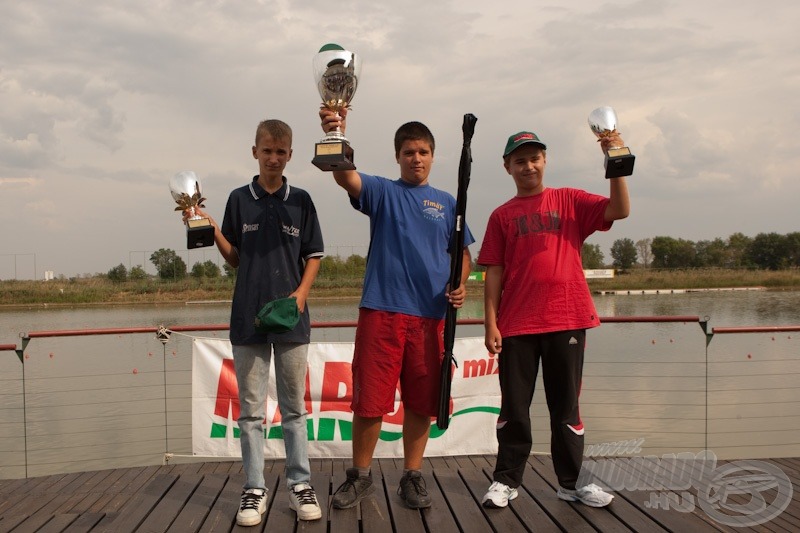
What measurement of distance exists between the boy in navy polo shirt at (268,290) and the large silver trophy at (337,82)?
29 centimetres

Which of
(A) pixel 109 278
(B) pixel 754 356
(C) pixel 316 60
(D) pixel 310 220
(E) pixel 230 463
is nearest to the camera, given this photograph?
(C) pixel 316 60

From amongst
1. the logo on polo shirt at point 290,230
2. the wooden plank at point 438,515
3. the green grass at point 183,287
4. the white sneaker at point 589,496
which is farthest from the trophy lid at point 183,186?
the green grass at point 183,287

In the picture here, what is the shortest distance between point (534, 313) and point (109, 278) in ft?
131

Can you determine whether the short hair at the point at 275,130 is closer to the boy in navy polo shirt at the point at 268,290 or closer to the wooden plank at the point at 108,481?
the boy in navy polo shirt at the point at 268,290

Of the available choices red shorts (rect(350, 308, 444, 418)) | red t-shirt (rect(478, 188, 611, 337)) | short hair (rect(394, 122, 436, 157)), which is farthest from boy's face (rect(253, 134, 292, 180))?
red t-shirt (rect(478, 188, 611, 337))

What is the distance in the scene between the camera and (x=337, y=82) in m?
2.80

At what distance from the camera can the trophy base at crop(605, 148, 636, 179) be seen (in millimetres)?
2781

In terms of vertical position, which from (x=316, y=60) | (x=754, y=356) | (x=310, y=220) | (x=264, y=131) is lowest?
(x=754, y=356)

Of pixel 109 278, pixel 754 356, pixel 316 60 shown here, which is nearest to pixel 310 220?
pixel 316 60

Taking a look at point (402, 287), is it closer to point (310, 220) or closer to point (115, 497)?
point (310, 220)

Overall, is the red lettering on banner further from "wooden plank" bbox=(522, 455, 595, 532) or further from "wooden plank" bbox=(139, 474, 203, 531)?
"wooden plank" bbox=(522, 455, 595, 532)

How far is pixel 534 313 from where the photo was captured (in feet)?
9.67

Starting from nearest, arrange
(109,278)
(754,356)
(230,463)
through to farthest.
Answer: (230,463) < (754,356) < (109,278)

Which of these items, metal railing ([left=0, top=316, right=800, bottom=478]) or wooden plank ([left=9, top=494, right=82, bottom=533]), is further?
metal railing ([left=0, top=316, right=800, bottom=478])
